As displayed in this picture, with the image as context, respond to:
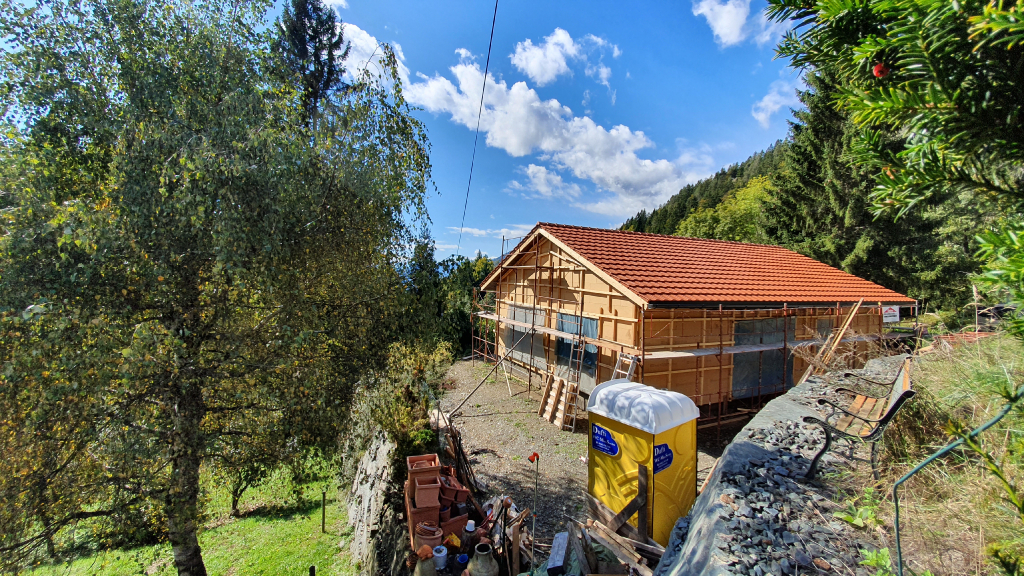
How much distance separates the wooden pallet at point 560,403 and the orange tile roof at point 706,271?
4.08 m

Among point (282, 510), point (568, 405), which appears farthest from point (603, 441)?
point (282, 510)

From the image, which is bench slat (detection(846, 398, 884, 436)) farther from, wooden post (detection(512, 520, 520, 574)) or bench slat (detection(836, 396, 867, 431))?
wooden post (detection(512, 520, 520, 574))

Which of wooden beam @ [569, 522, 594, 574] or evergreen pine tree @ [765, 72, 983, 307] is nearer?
wooden beam @ [569, 522, 594, 574]

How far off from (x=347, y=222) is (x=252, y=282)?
1478 millimetres

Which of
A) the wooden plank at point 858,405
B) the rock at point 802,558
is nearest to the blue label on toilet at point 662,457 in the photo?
the wooden plank at point 858,405

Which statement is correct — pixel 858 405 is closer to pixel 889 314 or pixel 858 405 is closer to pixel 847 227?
pixel 889 314

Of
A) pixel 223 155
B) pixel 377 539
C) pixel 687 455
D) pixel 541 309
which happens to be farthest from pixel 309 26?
pixel 687 455

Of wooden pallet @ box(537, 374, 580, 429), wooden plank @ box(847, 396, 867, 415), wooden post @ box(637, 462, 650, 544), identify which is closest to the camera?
wooden plank @ box(847, 396, 867, 415)

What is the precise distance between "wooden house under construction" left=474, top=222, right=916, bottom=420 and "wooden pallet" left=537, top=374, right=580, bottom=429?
1.57 ft

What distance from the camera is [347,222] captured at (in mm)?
5598

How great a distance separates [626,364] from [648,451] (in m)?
6.03

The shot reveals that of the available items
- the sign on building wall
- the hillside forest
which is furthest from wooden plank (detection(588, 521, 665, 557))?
the hillside forest

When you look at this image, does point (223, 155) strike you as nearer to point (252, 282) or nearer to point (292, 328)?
point (252, 282)

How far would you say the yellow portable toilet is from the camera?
5.25m
